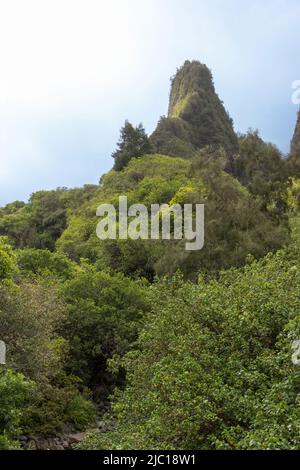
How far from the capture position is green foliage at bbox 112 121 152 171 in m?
51.1

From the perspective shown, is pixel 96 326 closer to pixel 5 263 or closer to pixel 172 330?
pixel 5 263

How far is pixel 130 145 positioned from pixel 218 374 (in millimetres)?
42328

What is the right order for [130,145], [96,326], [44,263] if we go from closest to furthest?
[96,326] < [44,263] < [130,145]

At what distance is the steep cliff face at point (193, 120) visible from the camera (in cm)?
5928

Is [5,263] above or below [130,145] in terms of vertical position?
below

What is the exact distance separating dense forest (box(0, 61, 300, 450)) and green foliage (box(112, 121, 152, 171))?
35.5 ft

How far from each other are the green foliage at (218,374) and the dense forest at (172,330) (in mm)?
36

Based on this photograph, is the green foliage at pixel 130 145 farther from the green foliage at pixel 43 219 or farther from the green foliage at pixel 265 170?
the green foliage at pixel 265 170

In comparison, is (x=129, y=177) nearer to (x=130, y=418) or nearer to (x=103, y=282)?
(x=103, y=282)

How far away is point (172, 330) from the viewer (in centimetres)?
1427

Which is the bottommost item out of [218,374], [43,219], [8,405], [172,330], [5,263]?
[8,405]

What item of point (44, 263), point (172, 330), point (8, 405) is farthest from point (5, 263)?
point (44, 263)

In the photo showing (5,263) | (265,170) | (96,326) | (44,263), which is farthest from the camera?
(265,170)
